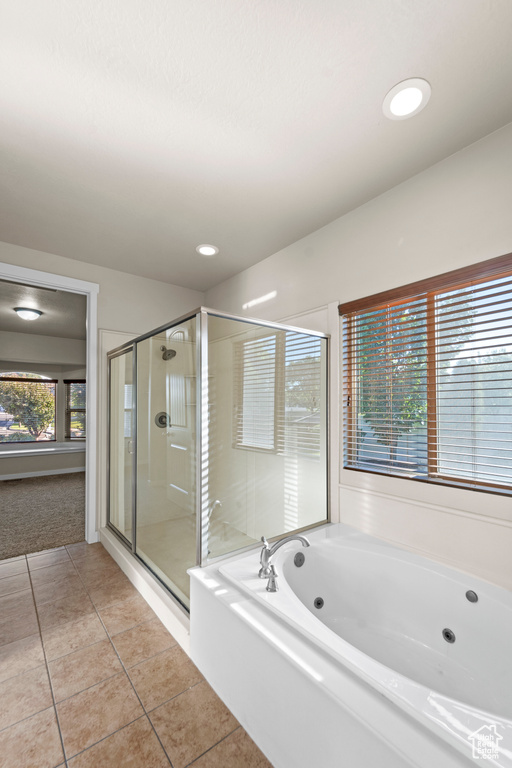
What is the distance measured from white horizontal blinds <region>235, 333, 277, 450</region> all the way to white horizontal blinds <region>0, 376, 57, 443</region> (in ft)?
18.9

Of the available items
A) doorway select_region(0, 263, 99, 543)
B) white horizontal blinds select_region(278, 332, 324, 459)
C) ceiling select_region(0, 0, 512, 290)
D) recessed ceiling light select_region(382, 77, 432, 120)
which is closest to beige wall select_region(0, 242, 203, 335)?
doorway select_region(0, 263, 99, 543)

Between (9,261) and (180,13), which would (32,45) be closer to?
(180,13)

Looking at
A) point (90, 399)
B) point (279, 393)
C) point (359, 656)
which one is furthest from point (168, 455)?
point (359, 656)

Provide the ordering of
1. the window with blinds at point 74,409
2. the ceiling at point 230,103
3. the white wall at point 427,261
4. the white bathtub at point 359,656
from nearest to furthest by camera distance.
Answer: the white bathtub at point 359,656, the ceiling at point 230,103, the white wall at point 427,261, the window with blinds at point 74,409

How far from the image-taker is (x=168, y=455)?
220 centimetres

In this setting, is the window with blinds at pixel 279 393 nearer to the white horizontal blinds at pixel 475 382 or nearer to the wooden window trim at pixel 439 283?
the wooden window trim at pixel 439 283

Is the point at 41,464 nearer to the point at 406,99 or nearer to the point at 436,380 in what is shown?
the point at 436,380

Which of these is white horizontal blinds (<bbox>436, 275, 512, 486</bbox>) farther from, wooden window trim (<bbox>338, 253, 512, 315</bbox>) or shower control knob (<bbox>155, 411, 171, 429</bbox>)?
shower control knob (<bbox>155, 411, 171, 429</bbox>)

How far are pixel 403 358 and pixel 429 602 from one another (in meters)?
1.24

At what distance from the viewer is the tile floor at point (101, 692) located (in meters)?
1.28

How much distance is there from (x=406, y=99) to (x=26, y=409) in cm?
699

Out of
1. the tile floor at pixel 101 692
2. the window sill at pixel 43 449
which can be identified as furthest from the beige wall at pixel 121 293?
the window sill at pixel 43 449

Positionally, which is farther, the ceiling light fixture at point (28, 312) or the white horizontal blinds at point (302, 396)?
the ceiling light fixture at point (28, 312)

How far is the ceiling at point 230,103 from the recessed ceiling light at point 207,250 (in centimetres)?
38
